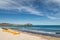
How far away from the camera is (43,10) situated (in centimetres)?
415

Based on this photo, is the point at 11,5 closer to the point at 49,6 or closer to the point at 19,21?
Answer: the point at 19,21

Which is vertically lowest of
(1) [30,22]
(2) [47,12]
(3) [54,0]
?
(1) [30,22]

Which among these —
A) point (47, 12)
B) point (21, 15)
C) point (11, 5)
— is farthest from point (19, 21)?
point (47, 12)

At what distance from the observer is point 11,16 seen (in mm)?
4176

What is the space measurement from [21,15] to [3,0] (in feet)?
2.10

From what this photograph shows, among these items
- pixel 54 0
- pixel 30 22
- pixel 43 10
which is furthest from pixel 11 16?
pixel 54 0

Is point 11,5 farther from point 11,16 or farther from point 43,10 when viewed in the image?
point 43,10

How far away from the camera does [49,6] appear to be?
160 inches

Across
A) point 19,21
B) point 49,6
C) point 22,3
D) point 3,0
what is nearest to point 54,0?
point 49,6

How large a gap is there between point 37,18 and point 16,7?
2.14 feet

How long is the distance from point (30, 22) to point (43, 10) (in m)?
0.49

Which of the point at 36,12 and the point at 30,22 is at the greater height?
the point at 36,12

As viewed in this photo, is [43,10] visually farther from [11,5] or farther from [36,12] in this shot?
[11,5]

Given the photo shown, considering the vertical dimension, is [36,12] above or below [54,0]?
below
